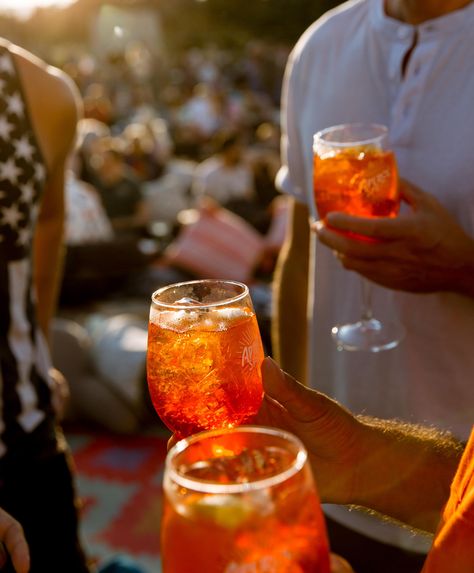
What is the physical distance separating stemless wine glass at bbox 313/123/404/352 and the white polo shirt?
0.10 meters

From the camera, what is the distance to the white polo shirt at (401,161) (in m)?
1.63

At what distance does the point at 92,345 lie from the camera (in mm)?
4441

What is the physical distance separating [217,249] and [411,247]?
398 centimetres

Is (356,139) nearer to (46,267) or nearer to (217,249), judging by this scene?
(46,267)

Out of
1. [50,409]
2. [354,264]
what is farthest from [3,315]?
[354,264]

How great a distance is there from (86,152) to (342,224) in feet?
23.0

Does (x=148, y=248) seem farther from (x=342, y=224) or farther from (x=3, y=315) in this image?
(x=342, y=224)

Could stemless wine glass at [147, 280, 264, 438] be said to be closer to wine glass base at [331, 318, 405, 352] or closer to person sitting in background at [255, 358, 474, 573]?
person sitting in background at [255, 358, 474, 573]

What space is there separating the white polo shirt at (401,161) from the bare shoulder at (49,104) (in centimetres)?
62

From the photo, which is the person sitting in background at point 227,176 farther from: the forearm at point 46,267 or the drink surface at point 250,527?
the drink surface at point 250,527

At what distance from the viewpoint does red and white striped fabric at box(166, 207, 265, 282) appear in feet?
17.6

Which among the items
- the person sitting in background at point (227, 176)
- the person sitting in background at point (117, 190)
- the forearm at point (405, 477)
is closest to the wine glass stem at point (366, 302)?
the forearm at point (405, 477)

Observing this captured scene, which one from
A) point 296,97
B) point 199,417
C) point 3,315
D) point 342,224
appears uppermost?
point 296,97

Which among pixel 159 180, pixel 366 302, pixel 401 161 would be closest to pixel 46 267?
pixel 366 302
